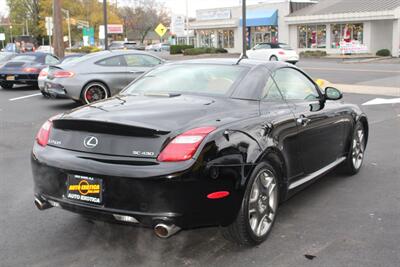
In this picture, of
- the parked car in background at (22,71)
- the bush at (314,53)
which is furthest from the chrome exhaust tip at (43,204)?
the bush at (314,53)

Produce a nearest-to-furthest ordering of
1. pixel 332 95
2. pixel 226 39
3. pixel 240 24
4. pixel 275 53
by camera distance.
Answer: 1. pixel 332 95
2. pixel 275 53
3. pixel 240 24
4. pixel 226 39

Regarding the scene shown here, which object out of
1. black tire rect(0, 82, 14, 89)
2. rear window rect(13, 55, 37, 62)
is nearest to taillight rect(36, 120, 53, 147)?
rear window rect(13, 55, 37, 62)

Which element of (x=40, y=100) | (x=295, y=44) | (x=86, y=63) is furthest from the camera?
(x=295, y=44)

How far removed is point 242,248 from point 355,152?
2769 millimetres

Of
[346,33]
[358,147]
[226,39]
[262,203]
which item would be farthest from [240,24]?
[262,203]

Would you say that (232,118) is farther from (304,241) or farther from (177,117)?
(304,241)

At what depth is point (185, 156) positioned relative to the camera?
355 cm

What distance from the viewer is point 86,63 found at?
42.2 feet

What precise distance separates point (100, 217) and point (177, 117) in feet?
3.01

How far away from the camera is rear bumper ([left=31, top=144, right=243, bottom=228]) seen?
11.6 ft

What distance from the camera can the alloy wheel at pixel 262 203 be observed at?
4.01 m

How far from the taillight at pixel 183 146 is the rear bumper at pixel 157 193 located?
0.19 feet

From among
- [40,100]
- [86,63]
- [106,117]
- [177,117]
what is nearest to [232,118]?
[177,117]

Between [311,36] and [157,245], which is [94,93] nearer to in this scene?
[157,245]
